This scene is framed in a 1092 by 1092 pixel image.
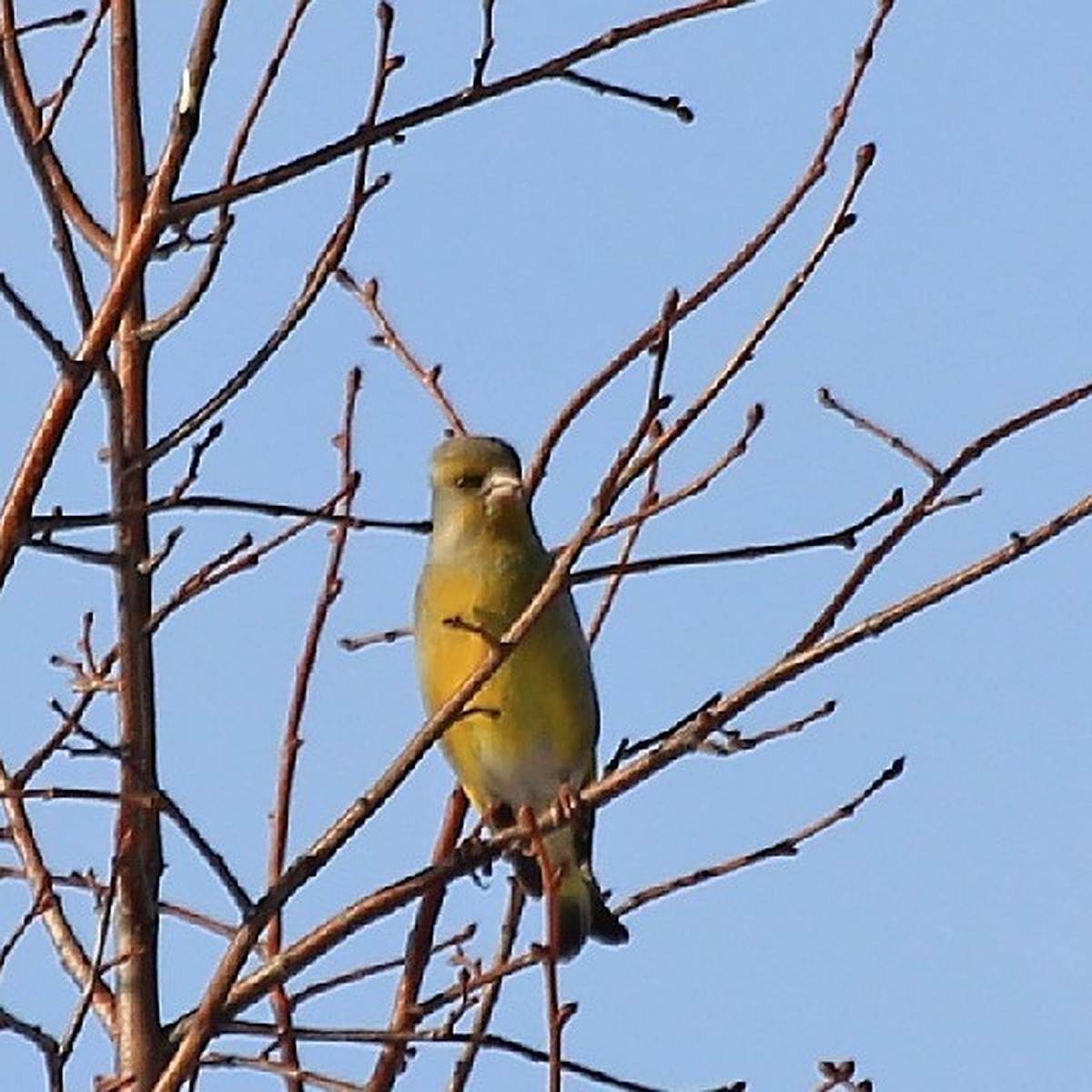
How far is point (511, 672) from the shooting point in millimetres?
4723

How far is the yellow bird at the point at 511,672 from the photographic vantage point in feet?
15.6

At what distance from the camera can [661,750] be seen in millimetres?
2705

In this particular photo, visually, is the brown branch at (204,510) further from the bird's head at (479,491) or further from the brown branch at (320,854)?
the bird's head at (479,491)

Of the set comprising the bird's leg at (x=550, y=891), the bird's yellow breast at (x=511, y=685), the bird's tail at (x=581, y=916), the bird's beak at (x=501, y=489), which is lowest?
the bird's leg at (x=550, y=891)

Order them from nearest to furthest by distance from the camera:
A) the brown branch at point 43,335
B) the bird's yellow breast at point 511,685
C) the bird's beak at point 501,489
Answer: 1. the brown branch at point 43,335
2. the bird's yellow breast at point 511,685
3. the bird's beak at point 501,489

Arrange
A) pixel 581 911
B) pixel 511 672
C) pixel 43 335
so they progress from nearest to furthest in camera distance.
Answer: pixel 43 335 < pixel 511 672 < pixel 581 911

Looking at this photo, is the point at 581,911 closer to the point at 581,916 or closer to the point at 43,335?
the point at 581,916

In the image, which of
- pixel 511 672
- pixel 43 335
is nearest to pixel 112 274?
pixel 43 335

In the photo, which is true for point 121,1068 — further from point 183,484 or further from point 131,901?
point 183,484

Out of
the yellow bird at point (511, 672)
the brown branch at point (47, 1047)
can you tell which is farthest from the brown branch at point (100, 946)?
the yellow bird at point (511, 672)

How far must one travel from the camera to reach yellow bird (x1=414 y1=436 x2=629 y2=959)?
474cm

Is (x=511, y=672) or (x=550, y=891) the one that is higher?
(x=511, y=672)

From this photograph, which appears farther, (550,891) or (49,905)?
(49,905)

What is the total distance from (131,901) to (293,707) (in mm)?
588
